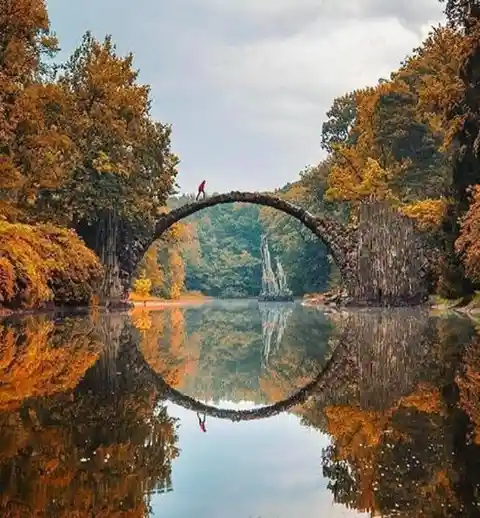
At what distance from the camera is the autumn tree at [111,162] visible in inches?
1081

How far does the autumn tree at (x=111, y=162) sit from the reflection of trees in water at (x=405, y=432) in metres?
19.1

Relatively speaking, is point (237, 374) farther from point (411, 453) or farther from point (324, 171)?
point (324, 171)

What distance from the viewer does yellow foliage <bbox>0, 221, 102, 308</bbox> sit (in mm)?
20078

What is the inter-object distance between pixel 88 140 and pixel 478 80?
1431cm

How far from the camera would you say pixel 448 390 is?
7.02 meters

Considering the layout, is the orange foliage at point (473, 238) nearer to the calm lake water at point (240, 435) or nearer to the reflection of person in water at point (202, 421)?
the calm lake water at point (240, 435)

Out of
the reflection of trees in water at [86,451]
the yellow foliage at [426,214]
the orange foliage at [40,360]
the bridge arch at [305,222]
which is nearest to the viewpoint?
the reflection of trees in water at [86,451]

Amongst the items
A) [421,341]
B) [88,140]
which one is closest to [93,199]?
[88,140]

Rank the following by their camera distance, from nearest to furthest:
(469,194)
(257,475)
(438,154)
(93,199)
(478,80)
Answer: (257,475), (478,80), (469,194), (93,199), (438,154)

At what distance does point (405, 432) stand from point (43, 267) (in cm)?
1828

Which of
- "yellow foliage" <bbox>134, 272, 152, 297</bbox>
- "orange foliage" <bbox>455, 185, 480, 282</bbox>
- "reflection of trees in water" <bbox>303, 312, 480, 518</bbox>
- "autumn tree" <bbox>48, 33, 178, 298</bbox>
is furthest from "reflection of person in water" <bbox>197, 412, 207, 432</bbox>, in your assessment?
"yellow foliage" <bbox>134, 272, 152, 297</bbox>

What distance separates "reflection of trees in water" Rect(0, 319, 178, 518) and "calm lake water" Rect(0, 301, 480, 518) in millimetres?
13

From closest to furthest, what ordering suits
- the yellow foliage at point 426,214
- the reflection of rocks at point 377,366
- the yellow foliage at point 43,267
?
1. the reflection of rocks at point 377,366
2. the yellow foliage at point 43,267
3. the yellow foliage at point 426,214

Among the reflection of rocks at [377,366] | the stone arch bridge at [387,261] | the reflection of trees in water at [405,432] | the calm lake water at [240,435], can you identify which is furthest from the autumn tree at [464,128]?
the calm lake water at [240,435]
